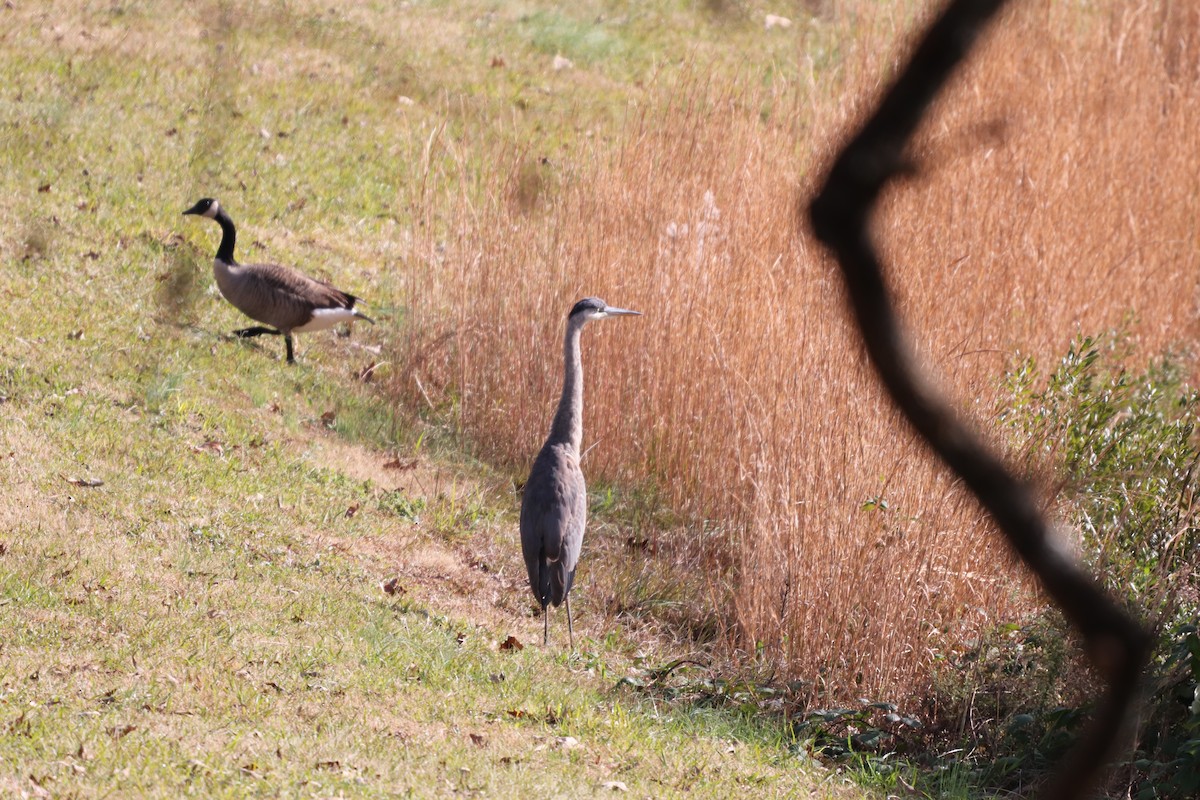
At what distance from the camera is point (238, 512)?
26.0 feet

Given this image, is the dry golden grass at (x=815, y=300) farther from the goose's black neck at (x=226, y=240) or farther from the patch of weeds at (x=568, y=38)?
the patch of weeds at (x=568, y=38)

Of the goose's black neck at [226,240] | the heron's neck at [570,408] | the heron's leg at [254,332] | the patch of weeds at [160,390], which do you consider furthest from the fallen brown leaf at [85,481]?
the goose's black neck at [226,240]

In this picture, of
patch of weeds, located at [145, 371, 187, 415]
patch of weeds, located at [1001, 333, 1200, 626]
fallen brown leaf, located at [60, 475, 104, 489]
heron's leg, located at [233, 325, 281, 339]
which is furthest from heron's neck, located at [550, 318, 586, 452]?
heron's leg, located at [233, 325, 281, 339]

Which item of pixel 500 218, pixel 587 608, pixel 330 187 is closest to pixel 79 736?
pixel 587 608

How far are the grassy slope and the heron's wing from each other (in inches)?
15.8

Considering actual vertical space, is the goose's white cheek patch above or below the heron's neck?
below

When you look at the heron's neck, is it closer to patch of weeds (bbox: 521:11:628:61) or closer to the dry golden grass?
the dry golden grass

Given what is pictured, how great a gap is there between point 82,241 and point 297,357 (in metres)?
2.16

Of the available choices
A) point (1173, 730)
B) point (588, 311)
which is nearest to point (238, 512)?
point (588, 311)

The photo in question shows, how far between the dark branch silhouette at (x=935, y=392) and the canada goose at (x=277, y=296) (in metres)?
9.59

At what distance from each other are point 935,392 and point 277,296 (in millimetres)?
9666

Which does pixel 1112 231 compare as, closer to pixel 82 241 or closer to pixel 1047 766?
pixel 1047 766

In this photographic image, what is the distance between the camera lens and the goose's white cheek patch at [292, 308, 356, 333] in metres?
10.6

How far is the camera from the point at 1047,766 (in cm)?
641
